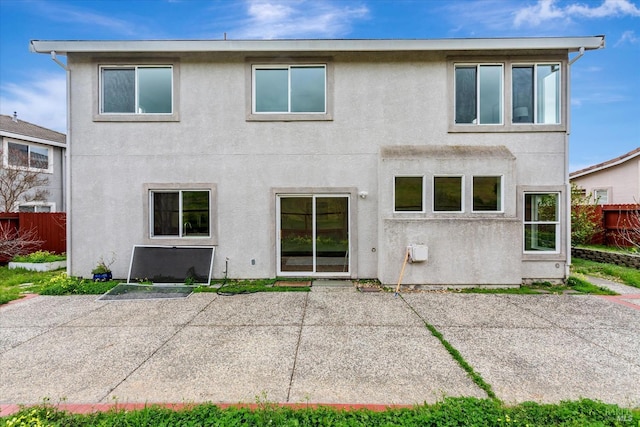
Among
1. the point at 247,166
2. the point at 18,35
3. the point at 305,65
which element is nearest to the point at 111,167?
the point at 247,166

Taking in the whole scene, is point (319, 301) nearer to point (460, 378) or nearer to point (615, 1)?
point (460, 378)

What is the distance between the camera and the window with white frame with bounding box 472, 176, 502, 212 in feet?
25.7

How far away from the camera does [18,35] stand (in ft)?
48.3

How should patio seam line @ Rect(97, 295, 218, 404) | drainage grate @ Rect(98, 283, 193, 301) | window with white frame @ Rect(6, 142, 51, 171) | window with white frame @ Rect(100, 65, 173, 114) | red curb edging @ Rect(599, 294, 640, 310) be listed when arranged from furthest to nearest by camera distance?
window with white frame @ Rect(6, 142, 51, 171) < window with white frame @ Rect(100, 65, 173, 114) < drainage grate @ Rect(98, 283, 193, 301) < red curb edging @ Rect(599, 294, 640, 310) < patio seam line @ Rect(97, 295, 218, 404)

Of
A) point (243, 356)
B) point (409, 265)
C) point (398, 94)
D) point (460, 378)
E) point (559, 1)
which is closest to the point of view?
point (460, 378)

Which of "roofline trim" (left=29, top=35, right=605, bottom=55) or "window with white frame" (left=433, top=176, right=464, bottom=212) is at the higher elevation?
"roofline trim" (left=29, top=35, right=605, bottom=55)

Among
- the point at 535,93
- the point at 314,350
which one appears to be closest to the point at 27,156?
the point at 314,350

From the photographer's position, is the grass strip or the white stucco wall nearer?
the grass strip

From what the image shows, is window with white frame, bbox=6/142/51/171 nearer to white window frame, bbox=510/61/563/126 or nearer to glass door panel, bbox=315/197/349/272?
glass door panel, bbox=315/197/349/272

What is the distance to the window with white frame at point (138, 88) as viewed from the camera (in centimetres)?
843

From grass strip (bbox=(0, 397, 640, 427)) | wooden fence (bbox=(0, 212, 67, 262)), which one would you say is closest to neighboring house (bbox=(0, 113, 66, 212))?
wooden fence (bbox=(0, 212, 67, 262))

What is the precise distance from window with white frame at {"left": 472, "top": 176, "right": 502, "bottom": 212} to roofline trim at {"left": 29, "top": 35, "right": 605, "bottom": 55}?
3435 mm

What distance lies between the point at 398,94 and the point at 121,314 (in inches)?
332

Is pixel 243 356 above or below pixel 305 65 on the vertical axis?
below
